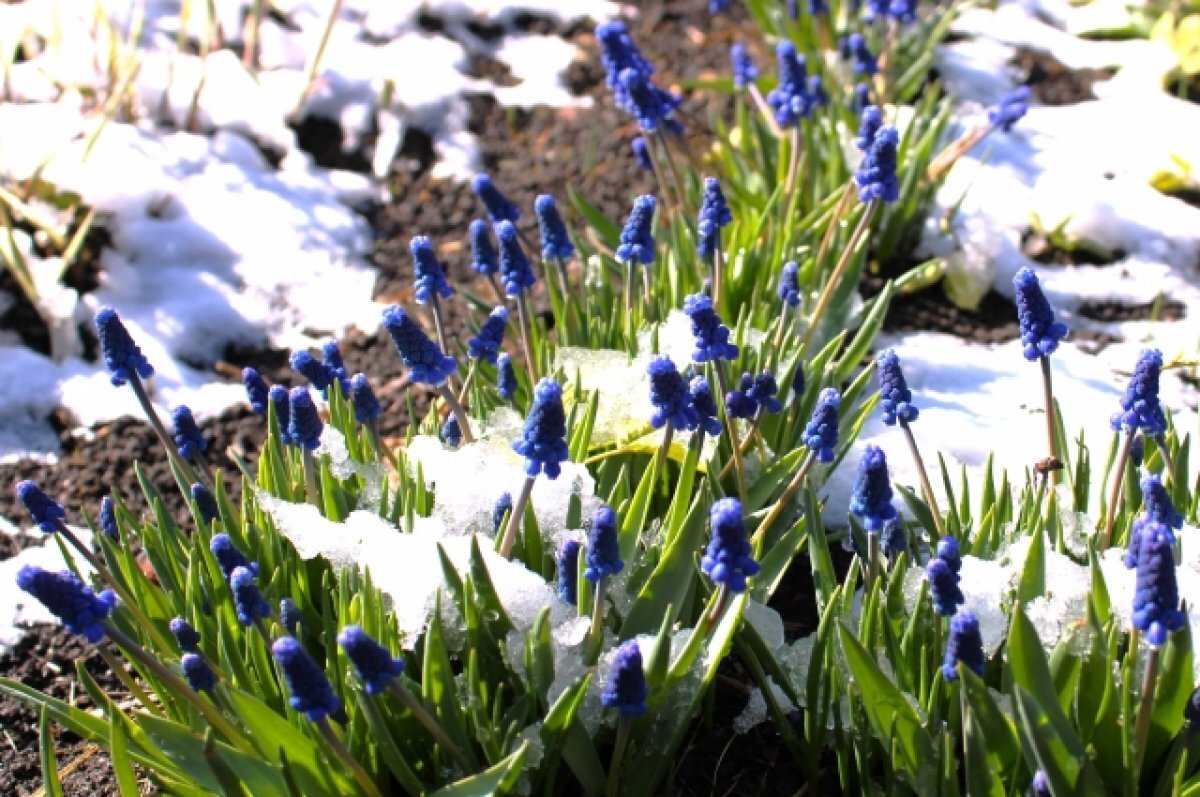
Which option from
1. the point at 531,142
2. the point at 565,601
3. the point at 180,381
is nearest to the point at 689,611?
the point at 565,601

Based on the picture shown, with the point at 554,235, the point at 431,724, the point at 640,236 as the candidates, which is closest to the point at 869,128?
the point at 640,236

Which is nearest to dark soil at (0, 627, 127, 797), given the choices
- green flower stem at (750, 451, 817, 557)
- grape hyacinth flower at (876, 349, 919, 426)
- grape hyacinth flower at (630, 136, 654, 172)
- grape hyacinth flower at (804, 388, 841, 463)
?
green flower stem at (750, 451, 817, 557)

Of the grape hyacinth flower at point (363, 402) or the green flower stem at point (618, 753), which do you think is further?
the grape hyacinth flower at point (363, 402)

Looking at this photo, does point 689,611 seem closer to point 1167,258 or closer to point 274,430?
point 274,430

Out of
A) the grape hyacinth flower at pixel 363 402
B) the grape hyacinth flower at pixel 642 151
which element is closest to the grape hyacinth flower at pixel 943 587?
the grape hyacinth flower at pixel 363 402

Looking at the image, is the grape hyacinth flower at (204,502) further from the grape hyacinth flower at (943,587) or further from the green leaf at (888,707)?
the grape hyacinth flower at (943,587)

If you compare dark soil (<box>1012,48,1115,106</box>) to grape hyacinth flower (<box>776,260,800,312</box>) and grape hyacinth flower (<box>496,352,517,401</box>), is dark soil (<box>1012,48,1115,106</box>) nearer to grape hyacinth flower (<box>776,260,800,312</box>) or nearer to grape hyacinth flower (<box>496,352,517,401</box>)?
grape hyacinth flower (<box>776,260,800,312</box>)

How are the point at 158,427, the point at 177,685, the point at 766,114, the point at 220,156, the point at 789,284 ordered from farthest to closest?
the point at 220,156, the point at 766,114, the point at 789,284, the point at 158,427, the point at 177,685

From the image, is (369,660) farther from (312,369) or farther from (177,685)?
(312,369)
